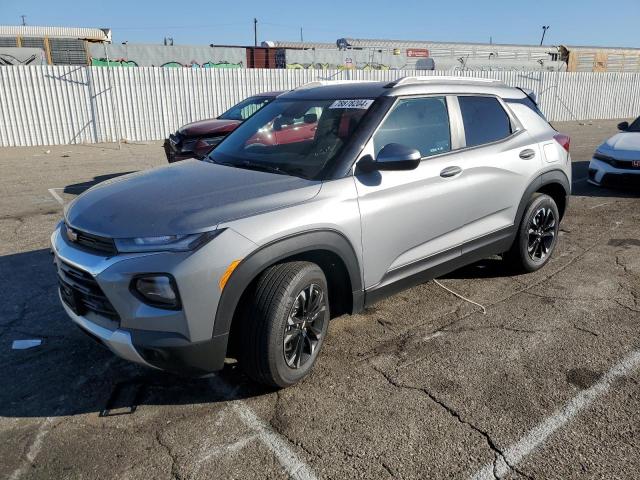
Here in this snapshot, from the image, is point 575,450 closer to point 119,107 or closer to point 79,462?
point 79,462

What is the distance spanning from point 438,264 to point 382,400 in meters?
1.31

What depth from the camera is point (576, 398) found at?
3043mm

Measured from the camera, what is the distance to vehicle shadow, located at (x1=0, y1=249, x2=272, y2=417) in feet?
9.98

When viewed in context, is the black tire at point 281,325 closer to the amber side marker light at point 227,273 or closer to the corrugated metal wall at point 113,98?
the amber side marker light at point 227,273

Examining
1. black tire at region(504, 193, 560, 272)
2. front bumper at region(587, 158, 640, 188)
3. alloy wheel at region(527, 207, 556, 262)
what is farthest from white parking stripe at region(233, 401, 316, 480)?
front bumper at region(587, 158, 640, 188)

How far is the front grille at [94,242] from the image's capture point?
8.99 feet

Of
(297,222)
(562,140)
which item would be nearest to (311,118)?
(297,222)

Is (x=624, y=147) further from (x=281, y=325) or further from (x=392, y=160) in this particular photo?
(x=281, y=325)

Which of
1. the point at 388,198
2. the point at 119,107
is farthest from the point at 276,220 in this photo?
the point at 119,107

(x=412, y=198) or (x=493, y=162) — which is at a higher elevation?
(x=493, y=162)

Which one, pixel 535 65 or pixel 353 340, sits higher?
pixel 535 65

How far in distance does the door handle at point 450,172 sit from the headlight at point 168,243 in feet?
6.24

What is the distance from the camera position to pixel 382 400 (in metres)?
3.04

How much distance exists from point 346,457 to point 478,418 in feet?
2.64
